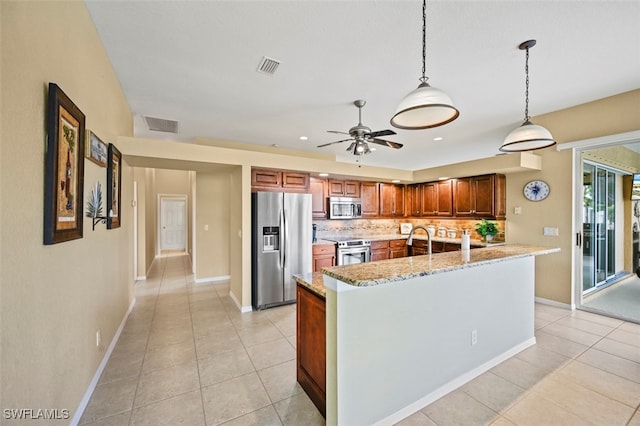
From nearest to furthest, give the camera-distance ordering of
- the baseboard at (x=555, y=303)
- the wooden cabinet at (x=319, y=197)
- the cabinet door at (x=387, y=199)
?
the baseboard at (x=555, y=303) < the wooden cabinet at (x=319, y=197) < the cabinet door at (x=387, y=199)

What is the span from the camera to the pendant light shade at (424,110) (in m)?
1.55

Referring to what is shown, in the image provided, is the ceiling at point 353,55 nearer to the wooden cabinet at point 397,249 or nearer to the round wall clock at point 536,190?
the round wall clock at point 536,190

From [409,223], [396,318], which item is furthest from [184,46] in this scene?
[409,223]

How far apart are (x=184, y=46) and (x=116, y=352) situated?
3023 millimetres

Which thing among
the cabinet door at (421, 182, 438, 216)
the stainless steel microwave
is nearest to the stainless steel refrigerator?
the stainless steel microwave

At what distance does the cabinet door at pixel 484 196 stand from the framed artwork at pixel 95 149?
554 cm

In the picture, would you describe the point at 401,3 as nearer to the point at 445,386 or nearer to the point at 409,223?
the point at 445,386

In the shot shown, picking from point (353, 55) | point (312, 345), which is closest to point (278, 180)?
point (353, 55)

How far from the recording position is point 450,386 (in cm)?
210

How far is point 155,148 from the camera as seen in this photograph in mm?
3197

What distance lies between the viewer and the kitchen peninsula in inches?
63.5

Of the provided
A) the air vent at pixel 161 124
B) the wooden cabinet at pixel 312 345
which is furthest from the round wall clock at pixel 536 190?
the air vent at pixel 161 124

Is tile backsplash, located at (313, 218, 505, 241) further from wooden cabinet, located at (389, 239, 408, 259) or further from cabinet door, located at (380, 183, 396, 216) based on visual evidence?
wooden cabinet, located at (389, 239, 408, 259)

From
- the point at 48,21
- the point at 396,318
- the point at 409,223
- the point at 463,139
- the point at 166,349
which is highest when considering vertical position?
the point at 463,139
